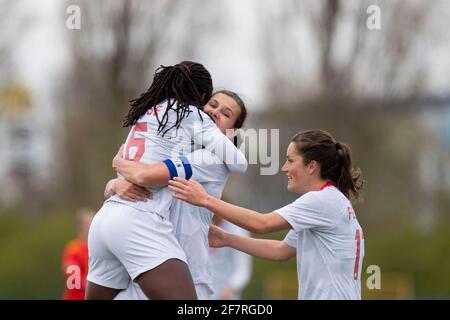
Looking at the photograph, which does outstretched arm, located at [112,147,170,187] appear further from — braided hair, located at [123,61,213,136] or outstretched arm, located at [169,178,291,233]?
braided hair, located at [123,61,213,136]

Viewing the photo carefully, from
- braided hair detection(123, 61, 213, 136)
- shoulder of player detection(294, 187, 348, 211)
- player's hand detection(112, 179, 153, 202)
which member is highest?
braided hair detection(123, 61, 213, 136)

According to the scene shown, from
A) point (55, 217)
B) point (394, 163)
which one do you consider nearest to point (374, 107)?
point (394, 163)

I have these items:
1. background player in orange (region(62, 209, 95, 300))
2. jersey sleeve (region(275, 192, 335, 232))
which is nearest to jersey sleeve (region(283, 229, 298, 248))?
jersey sleeve (region(275, 192, 335, 232))

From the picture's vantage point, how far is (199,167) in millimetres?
6094

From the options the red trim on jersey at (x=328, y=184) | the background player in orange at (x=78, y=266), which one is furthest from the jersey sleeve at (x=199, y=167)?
the background player in orange at (x=78, y=266)

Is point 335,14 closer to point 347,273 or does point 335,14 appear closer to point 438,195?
point 438,195

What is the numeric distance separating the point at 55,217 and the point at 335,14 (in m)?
9.17

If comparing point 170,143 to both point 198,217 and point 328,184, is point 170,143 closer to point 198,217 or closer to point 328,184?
point 198,217

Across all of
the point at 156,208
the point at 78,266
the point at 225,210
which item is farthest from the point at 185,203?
the point at 78,266

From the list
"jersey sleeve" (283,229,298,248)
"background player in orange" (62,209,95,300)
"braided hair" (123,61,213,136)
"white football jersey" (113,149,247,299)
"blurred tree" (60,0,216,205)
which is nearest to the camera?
"white football jersey" (113,149,247,299)

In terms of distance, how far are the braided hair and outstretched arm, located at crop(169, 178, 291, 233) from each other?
22.1 inches

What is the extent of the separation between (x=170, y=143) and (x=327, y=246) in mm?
1170

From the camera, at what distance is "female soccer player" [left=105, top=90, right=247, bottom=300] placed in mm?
5934

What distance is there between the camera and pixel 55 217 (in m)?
23.8
